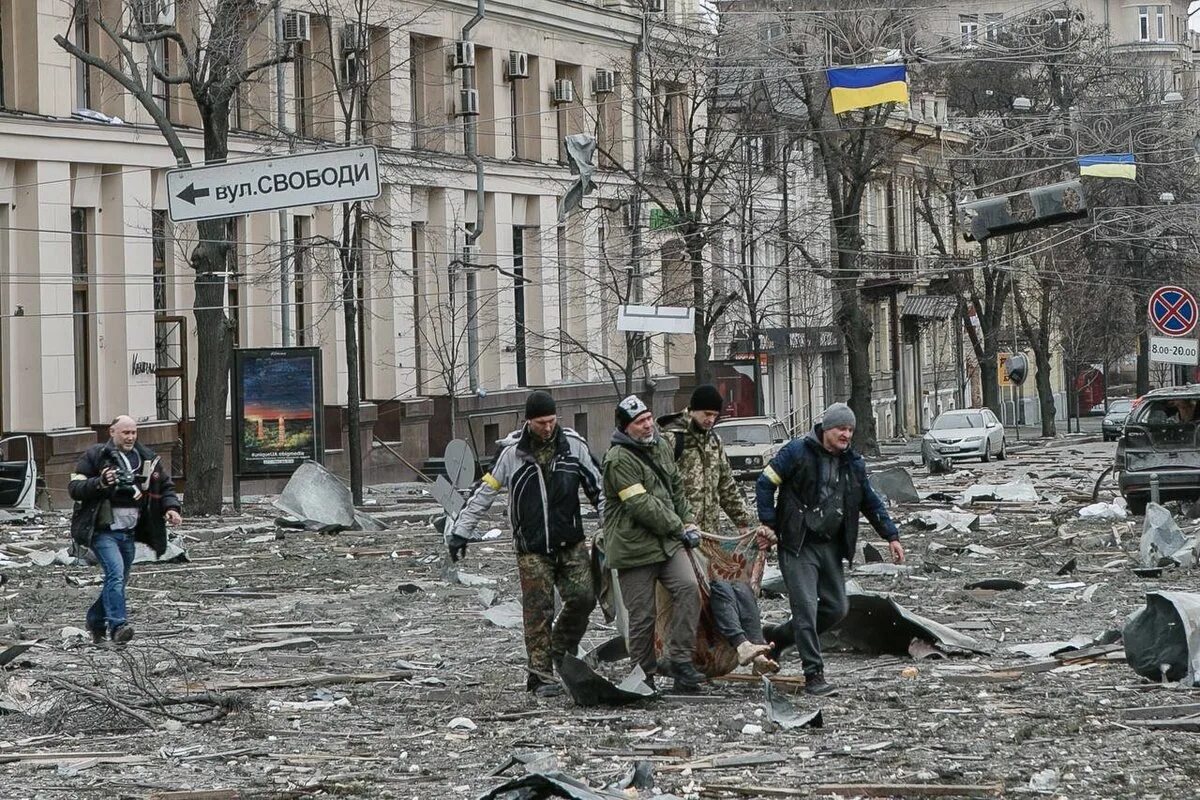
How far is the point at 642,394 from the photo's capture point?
53.4m

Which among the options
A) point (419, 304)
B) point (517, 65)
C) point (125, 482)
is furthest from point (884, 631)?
point (517, 65)

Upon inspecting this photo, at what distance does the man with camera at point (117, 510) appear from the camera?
15.4 metres

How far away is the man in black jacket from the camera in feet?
39.6

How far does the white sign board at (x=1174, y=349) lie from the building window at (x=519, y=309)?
21.6 metres

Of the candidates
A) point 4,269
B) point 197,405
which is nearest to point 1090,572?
point 197,405

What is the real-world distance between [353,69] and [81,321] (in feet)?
23.4

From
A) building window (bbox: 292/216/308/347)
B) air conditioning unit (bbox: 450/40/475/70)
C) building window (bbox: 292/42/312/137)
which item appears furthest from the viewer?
air conditioning unit (bbox: 450/40/475/70)

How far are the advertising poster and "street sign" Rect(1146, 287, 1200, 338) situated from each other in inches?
493

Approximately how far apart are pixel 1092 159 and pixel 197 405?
13414mm

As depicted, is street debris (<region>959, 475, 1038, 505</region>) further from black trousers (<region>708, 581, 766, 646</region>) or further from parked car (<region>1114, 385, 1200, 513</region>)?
black trousers (<region>708, 581, 766, 646</region>)

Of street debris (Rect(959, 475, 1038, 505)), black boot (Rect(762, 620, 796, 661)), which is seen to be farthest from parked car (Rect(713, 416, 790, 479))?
black boot (Rect(762, 620, 796, 661))

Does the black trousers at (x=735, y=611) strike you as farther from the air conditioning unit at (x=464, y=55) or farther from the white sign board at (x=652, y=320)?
the air conditioning unit at (x=464, y=55)

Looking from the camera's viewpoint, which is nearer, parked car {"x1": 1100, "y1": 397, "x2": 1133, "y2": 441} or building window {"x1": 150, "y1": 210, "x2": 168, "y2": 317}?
building window {"x1": 150, "y1": 210, "x2": 168, "y2": 317}

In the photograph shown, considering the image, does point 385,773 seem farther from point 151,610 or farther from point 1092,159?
point 1092,159
